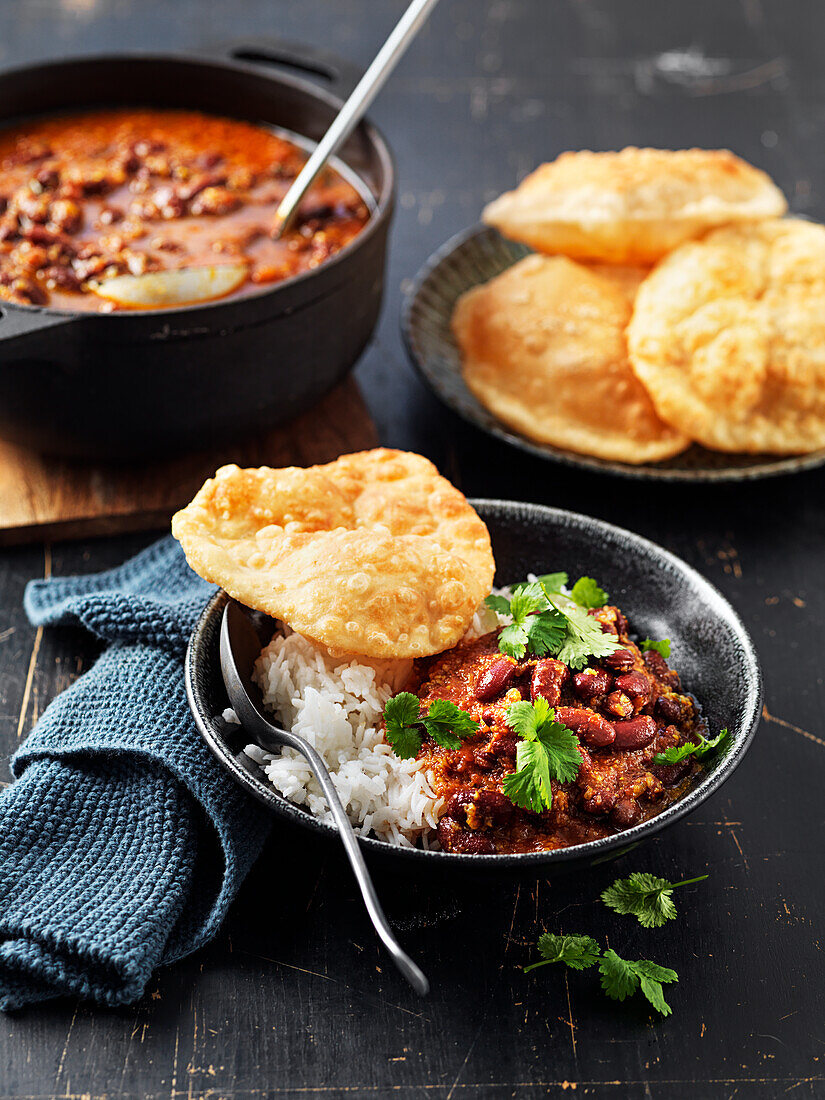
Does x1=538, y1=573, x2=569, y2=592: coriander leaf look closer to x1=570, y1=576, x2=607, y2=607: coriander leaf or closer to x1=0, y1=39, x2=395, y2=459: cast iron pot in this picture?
x1=570, y1=576, x2=607, y2=607: coriander leaf

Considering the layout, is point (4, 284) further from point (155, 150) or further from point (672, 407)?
point (672, 407)

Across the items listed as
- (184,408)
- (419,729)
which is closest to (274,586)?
(419,729)

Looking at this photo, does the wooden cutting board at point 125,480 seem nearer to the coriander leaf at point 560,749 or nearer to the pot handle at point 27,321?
the pot handle at point 27,321

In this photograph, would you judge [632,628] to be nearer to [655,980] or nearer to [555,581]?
[555,581]

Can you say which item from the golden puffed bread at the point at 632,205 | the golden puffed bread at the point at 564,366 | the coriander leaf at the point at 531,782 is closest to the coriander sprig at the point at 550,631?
the coriander leaf at the point at 531,782

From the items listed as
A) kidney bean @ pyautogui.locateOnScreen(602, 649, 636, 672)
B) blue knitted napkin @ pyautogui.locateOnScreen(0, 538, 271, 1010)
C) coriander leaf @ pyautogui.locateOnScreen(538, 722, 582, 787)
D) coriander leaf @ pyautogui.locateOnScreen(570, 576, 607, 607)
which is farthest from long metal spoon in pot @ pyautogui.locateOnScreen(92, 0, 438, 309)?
coriander leaf @ pyautogui.locateOnScreen(538, 722, 582, 787)

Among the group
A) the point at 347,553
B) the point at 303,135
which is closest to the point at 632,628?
the point at 347,553

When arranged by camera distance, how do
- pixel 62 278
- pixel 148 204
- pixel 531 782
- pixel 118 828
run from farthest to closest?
pixel 148 204 → pixel 62 278 → pixel 118 828 → pixel 531 782
